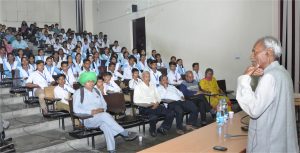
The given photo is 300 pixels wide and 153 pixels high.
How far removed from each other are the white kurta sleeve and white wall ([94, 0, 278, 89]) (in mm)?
6090

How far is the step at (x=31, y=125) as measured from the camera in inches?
180

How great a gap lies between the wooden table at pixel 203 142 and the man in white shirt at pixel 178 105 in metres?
2.62

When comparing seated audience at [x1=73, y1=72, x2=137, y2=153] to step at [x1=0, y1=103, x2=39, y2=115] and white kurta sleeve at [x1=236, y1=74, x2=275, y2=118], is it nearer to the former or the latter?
step at [x1=0, y1=103, x2=39, y2=115]

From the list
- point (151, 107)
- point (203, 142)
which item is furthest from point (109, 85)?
point (203, 142)

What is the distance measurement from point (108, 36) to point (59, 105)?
8.46m

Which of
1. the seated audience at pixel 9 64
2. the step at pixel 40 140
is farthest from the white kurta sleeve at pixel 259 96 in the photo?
the seated audience at pixel 9 64

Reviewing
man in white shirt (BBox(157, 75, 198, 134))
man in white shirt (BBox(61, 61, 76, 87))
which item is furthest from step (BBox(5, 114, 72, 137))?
man in white shirt (BBox(157, 75, 198, 134))

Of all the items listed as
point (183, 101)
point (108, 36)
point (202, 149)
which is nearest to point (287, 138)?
point (202, 149)

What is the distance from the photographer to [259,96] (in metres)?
1.53

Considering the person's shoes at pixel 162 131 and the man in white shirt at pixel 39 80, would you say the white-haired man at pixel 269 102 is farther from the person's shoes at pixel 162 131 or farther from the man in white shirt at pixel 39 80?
the man in white shirt at pixel 39 80

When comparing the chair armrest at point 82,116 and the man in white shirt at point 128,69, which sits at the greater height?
the man in white shirt at point 128,69

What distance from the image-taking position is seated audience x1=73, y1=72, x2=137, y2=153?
4.09 meters

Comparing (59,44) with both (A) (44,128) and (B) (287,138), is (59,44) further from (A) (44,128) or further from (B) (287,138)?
(B) (287,138)

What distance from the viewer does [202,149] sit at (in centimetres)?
204
